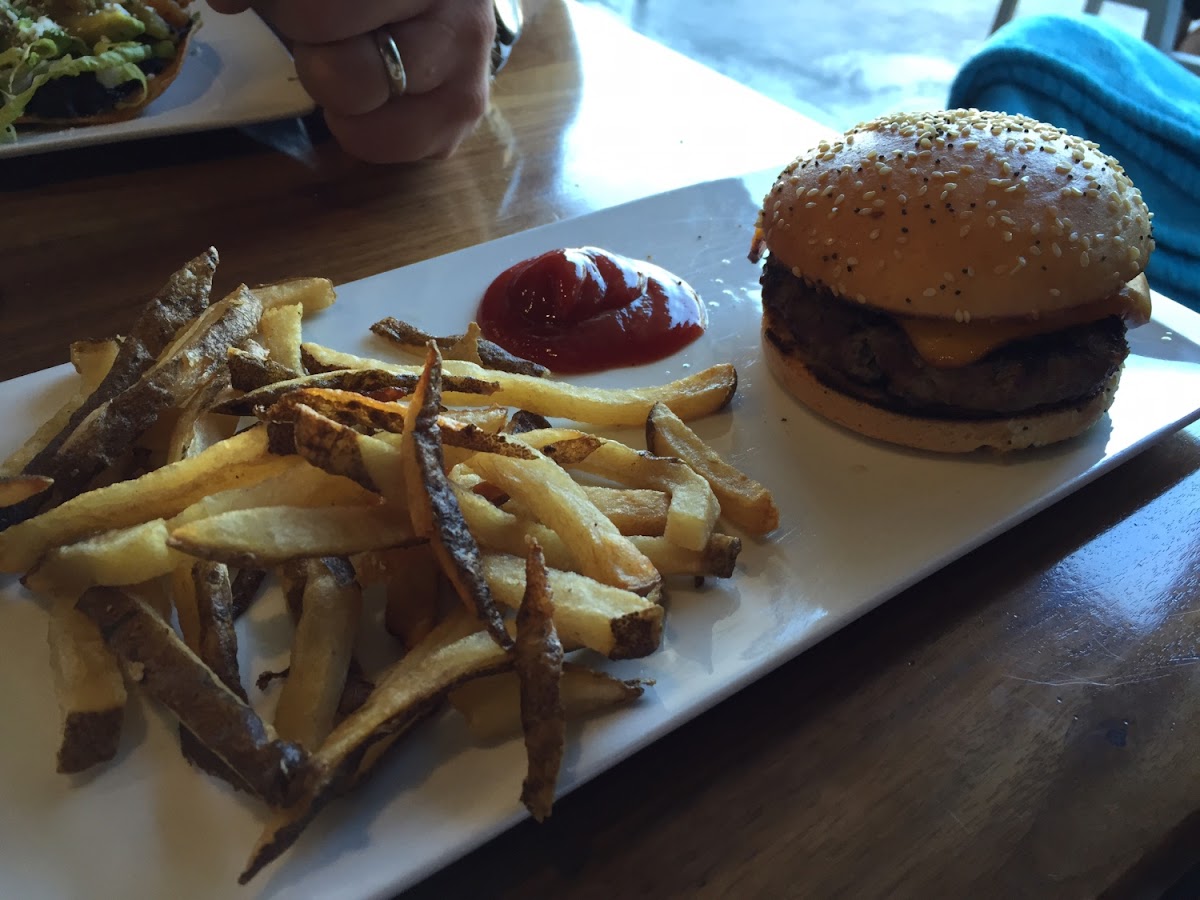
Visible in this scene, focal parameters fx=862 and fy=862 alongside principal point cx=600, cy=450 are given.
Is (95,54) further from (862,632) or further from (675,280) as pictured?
(862,632)

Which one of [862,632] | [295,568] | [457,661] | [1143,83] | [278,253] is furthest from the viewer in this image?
[1143,83]

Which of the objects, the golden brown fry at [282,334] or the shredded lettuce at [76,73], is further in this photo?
the shredded lettuce at [76,73]

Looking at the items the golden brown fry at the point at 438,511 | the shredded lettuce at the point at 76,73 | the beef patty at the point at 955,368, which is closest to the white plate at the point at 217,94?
the shredded lettuce at the point at 76,73

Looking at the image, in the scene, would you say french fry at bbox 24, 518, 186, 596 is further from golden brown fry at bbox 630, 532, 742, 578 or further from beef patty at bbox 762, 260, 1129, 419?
beef patty at bbox 762, 260, 1129, 419

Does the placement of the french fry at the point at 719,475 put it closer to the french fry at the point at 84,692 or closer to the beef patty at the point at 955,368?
the beef patty at the point at 955,368

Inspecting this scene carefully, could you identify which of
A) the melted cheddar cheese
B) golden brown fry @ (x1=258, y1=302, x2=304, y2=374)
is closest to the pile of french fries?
golden brown fry @ (x1=258, y1=302, x2=304, y2=374)

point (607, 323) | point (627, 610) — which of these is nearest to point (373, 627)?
point (627, 610)
